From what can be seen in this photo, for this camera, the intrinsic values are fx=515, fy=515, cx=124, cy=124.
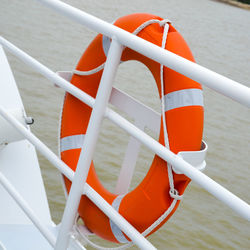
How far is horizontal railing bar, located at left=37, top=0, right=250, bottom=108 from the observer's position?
0.75 m

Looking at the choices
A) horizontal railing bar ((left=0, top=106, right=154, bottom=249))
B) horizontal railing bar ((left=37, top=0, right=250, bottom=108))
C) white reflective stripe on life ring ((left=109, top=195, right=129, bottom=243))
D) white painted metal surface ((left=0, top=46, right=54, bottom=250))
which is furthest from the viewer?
white painted metal surface ((left=0, top=46, right=54, bottom=250))

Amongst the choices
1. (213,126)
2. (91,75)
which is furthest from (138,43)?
(213,126)

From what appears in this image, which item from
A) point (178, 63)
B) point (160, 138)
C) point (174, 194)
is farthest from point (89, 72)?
point (178, 63)

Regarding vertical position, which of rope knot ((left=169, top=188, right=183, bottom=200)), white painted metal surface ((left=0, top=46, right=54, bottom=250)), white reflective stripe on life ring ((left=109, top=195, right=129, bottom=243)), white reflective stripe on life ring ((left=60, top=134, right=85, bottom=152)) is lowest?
white painted metal surface ((left=0, top=46, right=54, bottom=250))

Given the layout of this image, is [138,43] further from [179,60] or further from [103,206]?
[103,206]

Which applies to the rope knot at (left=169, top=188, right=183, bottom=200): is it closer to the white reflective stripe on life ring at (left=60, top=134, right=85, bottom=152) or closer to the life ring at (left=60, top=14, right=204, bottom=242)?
the life ring at (left=60, top=14, right=204, bottom=242)

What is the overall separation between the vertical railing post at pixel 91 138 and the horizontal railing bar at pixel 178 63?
47 millimetres

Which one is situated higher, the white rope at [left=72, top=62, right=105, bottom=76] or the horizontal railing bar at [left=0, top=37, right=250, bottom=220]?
the horizontal railing bar at [left=0, top=37, right=250, bottom=220]

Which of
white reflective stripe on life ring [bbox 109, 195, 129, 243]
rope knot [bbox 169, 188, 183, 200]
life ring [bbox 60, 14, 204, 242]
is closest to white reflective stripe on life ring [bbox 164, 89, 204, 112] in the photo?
life ring [bbox 60, 14, 204, 242]

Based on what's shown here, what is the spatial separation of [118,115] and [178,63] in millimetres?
212

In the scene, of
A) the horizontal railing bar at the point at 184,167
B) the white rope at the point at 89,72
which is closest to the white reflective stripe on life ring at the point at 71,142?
the white rope at the point at 89,72

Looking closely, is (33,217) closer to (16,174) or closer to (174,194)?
(174,194)

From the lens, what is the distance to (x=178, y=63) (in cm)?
83

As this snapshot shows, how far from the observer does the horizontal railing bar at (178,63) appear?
0.75m
